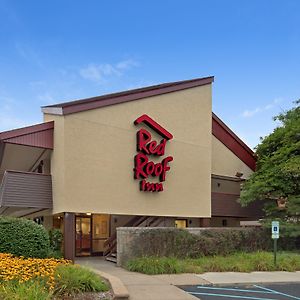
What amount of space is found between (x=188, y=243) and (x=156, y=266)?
3.50 m

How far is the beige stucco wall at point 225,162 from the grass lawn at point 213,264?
342 inches

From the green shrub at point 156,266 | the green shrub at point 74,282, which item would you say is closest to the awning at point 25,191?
the green shrub at point 156,266

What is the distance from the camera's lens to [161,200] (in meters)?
21.9

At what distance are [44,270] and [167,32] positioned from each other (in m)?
12.4

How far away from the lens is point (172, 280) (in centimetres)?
1403

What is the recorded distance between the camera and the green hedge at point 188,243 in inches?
709

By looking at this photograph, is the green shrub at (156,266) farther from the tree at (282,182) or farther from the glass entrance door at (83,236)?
the tree at (282,182)

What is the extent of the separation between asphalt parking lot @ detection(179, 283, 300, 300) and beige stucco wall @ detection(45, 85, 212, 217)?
302 inches

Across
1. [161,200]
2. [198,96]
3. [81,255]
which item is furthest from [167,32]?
[81,255]

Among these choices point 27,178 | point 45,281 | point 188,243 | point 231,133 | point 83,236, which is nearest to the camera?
point 45,281

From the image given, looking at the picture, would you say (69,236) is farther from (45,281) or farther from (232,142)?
(232,142)

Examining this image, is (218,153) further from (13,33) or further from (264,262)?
(13,33)

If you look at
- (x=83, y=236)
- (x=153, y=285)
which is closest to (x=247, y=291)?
(x=153, y=285)

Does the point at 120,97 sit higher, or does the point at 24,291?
the point at 120,97
